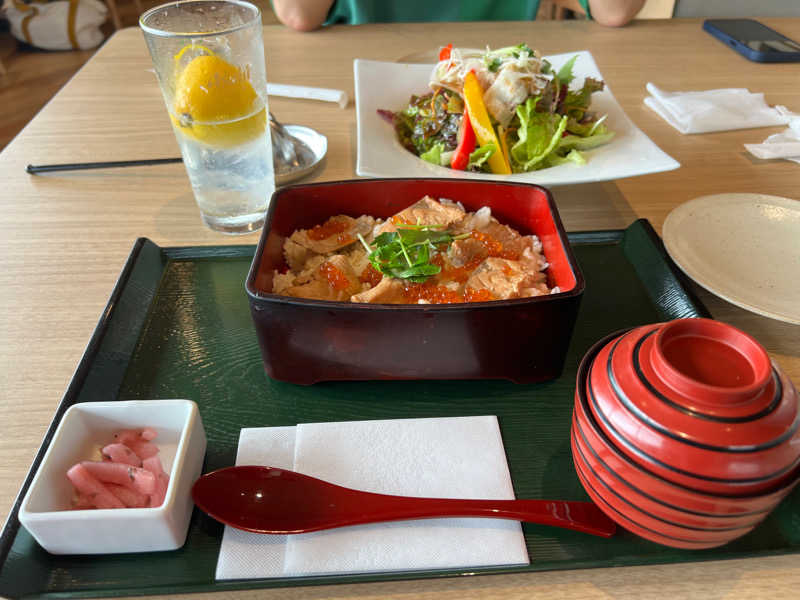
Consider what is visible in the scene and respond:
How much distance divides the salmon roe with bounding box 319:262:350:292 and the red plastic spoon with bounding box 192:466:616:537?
0.30m

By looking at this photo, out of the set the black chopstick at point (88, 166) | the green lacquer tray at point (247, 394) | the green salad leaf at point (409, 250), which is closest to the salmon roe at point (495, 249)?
the green salad leaf at point (409, 250)

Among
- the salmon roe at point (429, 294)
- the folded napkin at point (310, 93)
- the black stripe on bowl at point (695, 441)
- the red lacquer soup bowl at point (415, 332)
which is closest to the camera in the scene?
the black stripe on bowl at point (695, 441)

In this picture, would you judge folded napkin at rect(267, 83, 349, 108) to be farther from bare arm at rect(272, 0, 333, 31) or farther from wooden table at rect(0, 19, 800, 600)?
bare arm at rect(272, 0, 333, 31)

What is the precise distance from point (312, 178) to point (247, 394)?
0.65 m

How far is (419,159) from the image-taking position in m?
1.19

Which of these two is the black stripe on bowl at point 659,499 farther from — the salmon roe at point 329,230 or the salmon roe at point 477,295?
the salmon roe at point 329,230

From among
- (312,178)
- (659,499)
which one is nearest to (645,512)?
(659,499)

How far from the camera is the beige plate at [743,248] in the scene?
2.87 feet

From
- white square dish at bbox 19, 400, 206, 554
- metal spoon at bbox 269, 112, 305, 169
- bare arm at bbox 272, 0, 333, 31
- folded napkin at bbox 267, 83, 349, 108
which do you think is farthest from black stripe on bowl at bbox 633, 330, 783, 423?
bare arm at bbox 272, 0, 333, 31

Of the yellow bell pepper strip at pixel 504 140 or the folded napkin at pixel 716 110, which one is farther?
the folded napkin at pixel 716 110

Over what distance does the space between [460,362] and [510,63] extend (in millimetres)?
802

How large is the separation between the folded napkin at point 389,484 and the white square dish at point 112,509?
0.07 meters

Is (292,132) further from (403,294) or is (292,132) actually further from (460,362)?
(460,362)

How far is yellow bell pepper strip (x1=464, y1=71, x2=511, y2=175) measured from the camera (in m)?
1.20
